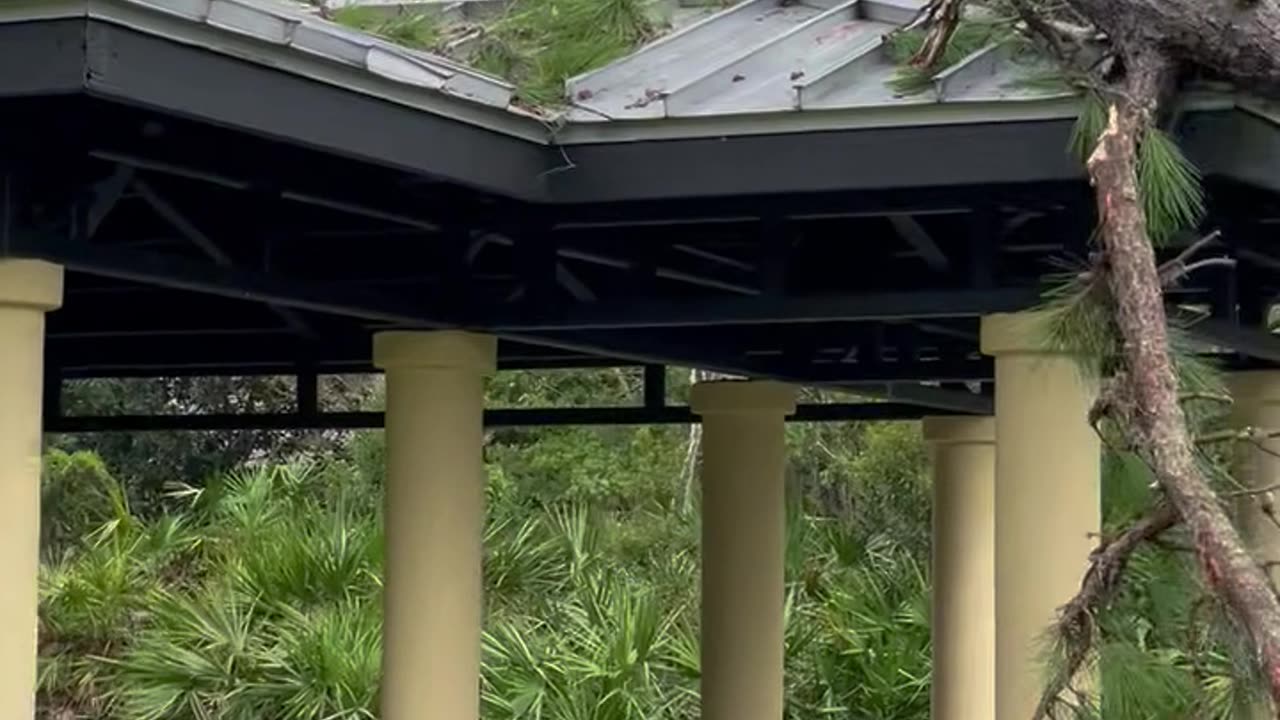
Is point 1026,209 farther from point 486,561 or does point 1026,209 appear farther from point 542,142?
point 486,561

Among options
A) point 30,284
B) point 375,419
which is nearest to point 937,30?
point 30,284

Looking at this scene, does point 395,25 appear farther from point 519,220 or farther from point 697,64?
point 697,64

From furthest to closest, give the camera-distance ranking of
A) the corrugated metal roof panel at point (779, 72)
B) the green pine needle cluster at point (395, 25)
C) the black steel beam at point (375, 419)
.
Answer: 1. the black steel beam at point (375, 419)
2. the green pine needle cluster at point (395, 25)
3. the corrugated metal roof panel at point (779, 72)

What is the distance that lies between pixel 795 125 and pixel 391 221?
1754mm

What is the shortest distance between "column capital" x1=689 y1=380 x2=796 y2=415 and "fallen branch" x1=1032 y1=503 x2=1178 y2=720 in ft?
22.3

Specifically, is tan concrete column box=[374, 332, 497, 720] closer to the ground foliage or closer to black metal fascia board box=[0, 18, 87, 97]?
black metal fascia board box=[0, 18, 87, 97]

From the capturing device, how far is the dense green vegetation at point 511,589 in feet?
53.9

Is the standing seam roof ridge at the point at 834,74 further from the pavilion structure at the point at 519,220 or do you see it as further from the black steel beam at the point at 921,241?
the black steel beam at the point at 921,241

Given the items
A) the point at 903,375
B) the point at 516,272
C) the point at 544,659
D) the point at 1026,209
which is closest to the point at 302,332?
the point at 516,272

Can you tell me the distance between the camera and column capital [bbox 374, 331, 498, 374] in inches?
302

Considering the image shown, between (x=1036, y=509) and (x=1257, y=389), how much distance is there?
376 cm

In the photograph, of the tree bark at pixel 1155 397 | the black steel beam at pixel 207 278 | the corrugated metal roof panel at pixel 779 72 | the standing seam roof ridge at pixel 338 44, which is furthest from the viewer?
the corrugated metal roof panel at pixel 779 72

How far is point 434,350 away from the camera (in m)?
7.66

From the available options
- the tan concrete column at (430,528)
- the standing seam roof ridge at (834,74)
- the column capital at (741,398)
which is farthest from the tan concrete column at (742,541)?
the standing seam roof ridge at (834,74)
